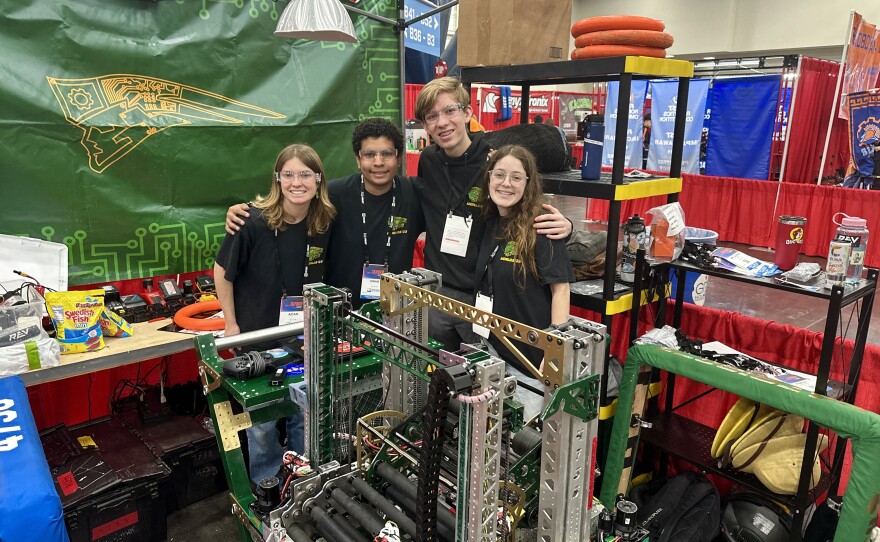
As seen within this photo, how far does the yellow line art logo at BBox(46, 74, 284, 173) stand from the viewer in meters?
3.02

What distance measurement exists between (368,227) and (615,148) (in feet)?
3.67

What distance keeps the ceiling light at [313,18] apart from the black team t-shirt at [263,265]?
3.13 feet

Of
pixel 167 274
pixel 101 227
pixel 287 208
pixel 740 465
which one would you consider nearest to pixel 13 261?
pixel 101 227

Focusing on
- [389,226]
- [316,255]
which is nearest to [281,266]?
[316,255]

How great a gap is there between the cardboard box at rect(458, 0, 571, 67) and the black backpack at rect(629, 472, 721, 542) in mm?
2039

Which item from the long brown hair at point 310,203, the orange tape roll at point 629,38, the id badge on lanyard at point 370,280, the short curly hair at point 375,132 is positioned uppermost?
the orange tape roll at point 629,38

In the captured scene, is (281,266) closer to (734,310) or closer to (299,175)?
(299,175)

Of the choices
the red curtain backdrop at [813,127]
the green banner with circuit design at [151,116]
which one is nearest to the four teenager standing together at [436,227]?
the green banner with circuit design at [151,116]

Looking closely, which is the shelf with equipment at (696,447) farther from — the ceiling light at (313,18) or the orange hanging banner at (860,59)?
the orange hanging banner at (860,59)

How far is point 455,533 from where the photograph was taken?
1.21 metres

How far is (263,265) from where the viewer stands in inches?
100

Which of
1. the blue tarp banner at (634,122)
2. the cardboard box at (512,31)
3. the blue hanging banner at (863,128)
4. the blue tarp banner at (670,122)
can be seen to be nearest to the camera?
the cardboard box at (512,31)

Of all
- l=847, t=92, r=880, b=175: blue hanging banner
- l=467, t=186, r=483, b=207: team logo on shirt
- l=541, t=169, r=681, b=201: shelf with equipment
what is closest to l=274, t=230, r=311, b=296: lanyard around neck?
l=467, t=186, r=483, b=207: team logo on shirt

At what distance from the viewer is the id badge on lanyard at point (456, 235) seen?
2434 mm
